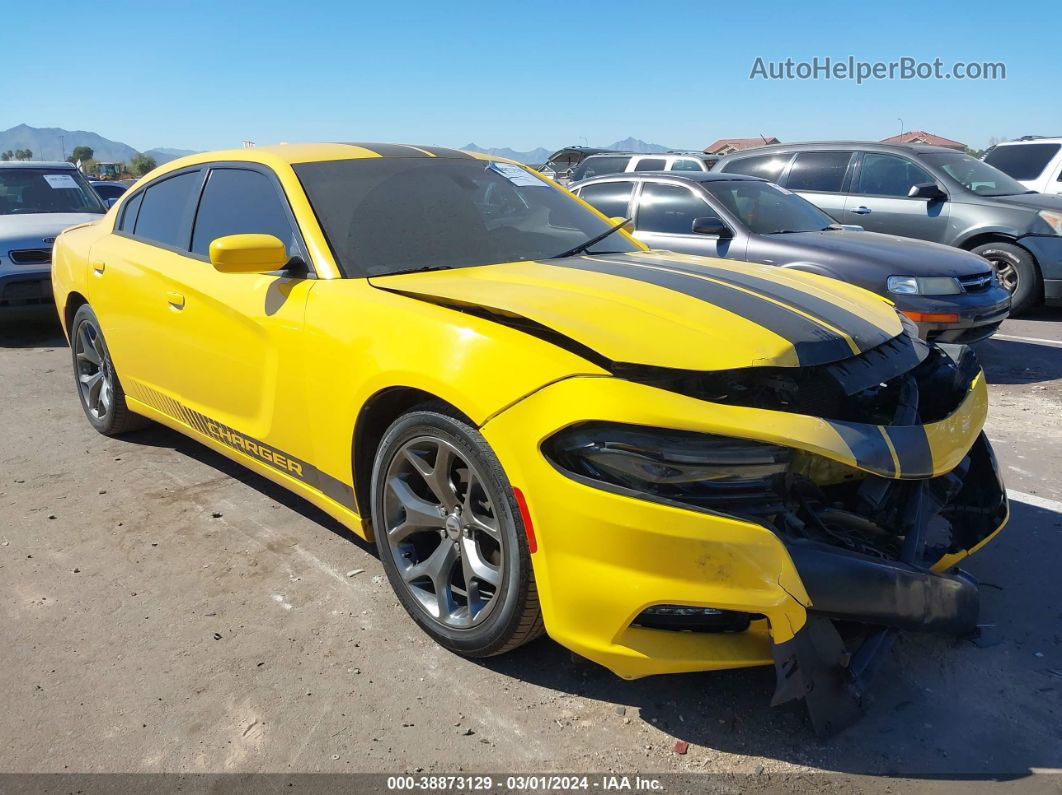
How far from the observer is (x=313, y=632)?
9.36 feet

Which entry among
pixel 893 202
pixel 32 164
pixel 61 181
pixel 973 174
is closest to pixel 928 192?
pixel 893 202

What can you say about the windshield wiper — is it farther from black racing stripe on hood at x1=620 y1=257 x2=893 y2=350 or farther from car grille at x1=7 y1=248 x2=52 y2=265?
car grille at x1=7 y1=248 x2=52 y2=265

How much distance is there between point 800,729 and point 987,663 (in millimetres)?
739

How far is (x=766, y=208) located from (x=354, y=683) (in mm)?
5494

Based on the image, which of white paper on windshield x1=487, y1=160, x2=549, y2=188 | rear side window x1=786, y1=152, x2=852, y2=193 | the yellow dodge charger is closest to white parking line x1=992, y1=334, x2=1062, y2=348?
rear side window x1=786, y1=152, x2=852, y2=193

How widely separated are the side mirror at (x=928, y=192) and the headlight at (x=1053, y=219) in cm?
93

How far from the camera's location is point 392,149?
3.80 m

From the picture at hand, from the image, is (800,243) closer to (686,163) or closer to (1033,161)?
(1033,161)

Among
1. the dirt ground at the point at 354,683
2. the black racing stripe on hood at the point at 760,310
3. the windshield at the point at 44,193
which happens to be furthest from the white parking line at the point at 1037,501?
the windshield at the point at 44,193

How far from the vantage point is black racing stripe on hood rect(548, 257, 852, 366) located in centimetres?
235

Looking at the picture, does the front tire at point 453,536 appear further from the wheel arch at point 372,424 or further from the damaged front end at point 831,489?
the damaged front end at point 831,489

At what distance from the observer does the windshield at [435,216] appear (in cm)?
317

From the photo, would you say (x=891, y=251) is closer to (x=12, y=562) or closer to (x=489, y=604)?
(x=489, y=604)

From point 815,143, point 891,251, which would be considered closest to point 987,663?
point 891,251
